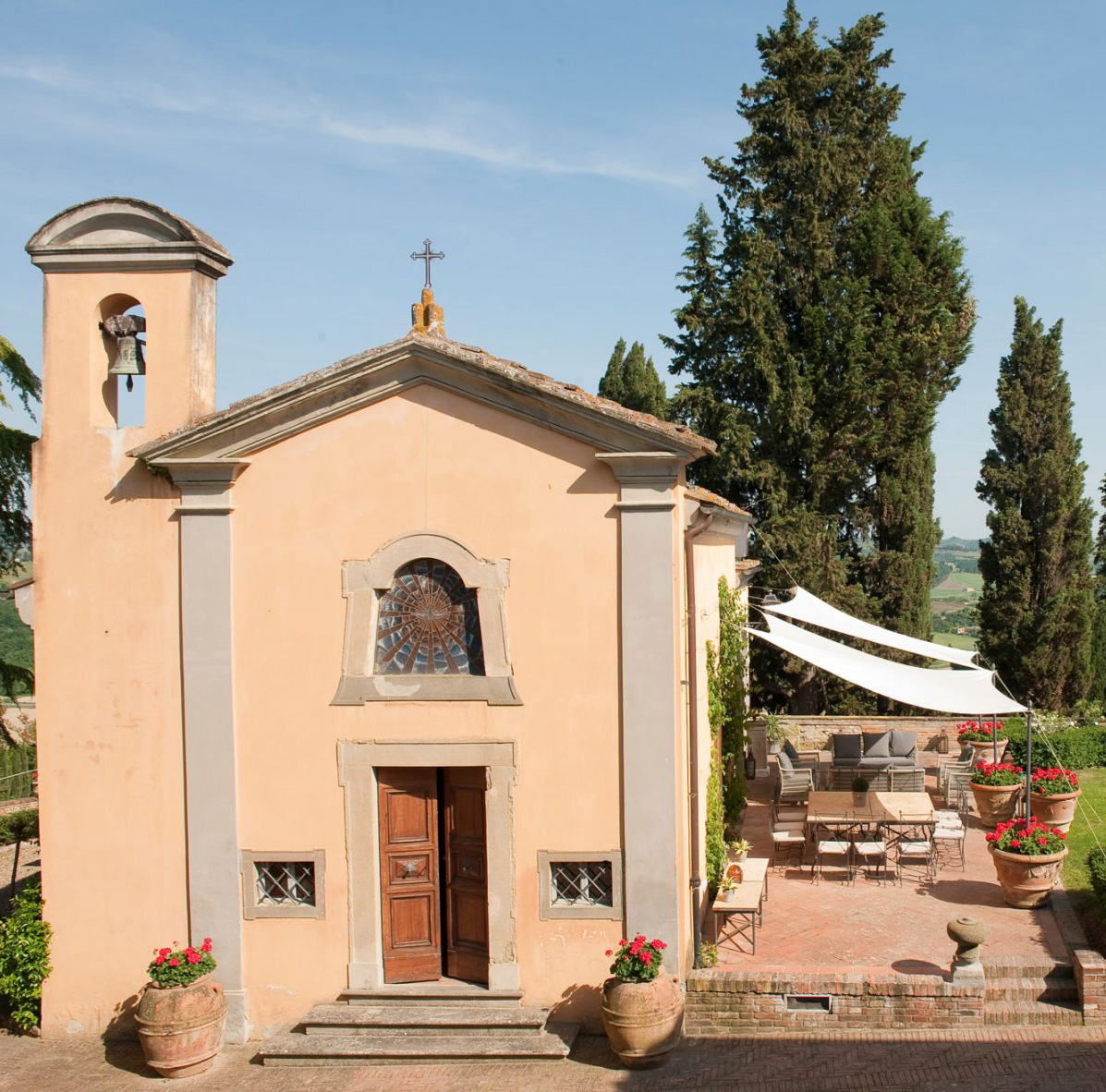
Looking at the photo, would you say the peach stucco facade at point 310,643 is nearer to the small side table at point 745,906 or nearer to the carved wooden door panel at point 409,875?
the carved wooden door panel at point 409,875

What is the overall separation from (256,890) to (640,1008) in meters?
3.58

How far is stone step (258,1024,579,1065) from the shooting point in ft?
30.5

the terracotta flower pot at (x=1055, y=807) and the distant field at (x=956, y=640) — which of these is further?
the distant field at (x=956, y=640)

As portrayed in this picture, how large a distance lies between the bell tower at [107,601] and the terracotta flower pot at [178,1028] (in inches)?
29.2

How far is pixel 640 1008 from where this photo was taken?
9.13 m

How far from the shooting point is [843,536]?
25641mm

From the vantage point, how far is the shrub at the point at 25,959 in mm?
10156

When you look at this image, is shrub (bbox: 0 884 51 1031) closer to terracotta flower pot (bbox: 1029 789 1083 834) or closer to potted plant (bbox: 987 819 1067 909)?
potted plant (bbox: 987 819 1067 909)

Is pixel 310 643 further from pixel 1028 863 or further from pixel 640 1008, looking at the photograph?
pixel 1028 863

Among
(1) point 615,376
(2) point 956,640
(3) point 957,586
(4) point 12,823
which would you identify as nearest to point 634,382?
(1) point 615,376

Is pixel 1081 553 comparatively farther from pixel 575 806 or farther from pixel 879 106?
pixel 575 806

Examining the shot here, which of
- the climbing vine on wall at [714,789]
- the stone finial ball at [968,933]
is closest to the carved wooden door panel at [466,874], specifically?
the climbing vine on wall at [714,789]

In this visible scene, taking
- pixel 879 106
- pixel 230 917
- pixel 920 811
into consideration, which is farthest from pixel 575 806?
pixel 879 106

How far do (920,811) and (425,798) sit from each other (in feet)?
20.8
